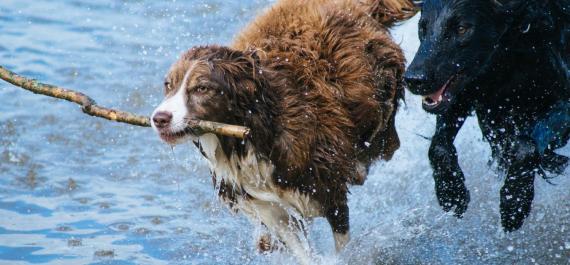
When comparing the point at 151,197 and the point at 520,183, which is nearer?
the point at 520,183

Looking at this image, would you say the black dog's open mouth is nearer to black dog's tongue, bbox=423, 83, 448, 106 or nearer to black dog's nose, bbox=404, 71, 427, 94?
black dog's tongue, bbox=423, 83, 448, 106

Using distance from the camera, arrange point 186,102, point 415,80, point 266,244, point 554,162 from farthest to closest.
Answer: point 266,244, point 554,162, point 415,80, point 186,102

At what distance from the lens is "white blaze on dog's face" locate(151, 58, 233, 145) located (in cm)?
461

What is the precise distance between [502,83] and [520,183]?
57cm

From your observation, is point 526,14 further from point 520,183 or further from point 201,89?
point 201,89

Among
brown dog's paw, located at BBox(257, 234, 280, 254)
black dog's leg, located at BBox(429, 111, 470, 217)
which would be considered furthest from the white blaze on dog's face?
black dog's leg, located at BBox(429, 111, 470, 217)

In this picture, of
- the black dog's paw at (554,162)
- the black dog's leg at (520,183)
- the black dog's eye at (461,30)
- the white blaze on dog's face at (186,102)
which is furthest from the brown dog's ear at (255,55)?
the black dog's paw at (554,162)

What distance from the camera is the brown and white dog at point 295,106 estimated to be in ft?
16.0

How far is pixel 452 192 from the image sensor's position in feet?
18.5

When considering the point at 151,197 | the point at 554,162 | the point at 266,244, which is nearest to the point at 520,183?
the point at 554,162

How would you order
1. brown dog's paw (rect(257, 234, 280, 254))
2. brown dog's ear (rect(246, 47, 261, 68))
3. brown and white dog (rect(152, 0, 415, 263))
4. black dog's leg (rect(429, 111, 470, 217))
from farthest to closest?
brown dog's paw (rect(257, 234, 280, 254)) < black dog's leg (rect(429, 111, 470, 217)) < brown dog's ear (rect(246, 47, 261, 68)) < brown and white dog (rect(152, 0, 415, 263))

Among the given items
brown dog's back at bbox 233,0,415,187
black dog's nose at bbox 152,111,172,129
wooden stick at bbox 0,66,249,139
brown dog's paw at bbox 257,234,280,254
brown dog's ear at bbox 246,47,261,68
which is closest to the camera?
black dog's nose at bbox 152,111,172,129

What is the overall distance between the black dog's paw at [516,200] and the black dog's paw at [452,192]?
29cm

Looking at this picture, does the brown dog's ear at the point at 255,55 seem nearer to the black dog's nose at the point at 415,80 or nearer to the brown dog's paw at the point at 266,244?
the black dog's nose at the point at 415,80
